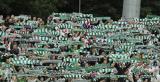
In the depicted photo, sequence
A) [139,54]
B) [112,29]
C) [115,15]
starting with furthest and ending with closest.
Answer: [115,15] < [112,29] < [139,54]

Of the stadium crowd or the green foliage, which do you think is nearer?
the stadium crowd

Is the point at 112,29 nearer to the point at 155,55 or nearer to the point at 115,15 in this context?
the point at 155,55

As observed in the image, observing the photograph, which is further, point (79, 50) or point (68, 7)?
point (68, 7)

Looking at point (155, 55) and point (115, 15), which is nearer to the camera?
point (155, 55)

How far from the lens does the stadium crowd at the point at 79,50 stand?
23094 millimetres

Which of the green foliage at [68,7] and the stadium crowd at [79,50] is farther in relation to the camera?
the green foliage at [68,7]

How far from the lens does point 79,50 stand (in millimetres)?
24953

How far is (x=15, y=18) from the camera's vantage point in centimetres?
2881

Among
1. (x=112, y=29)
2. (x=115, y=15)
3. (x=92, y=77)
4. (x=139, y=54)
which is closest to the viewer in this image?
(x=92, y=77)

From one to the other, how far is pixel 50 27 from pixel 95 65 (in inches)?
180

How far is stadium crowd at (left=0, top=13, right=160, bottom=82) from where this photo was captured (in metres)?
23.1

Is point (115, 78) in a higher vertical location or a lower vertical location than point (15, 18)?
lower

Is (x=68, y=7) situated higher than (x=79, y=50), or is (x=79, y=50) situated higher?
(x=68, y=7)

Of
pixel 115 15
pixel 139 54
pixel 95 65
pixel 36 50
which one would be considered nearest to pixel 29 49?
pixel 36 50
